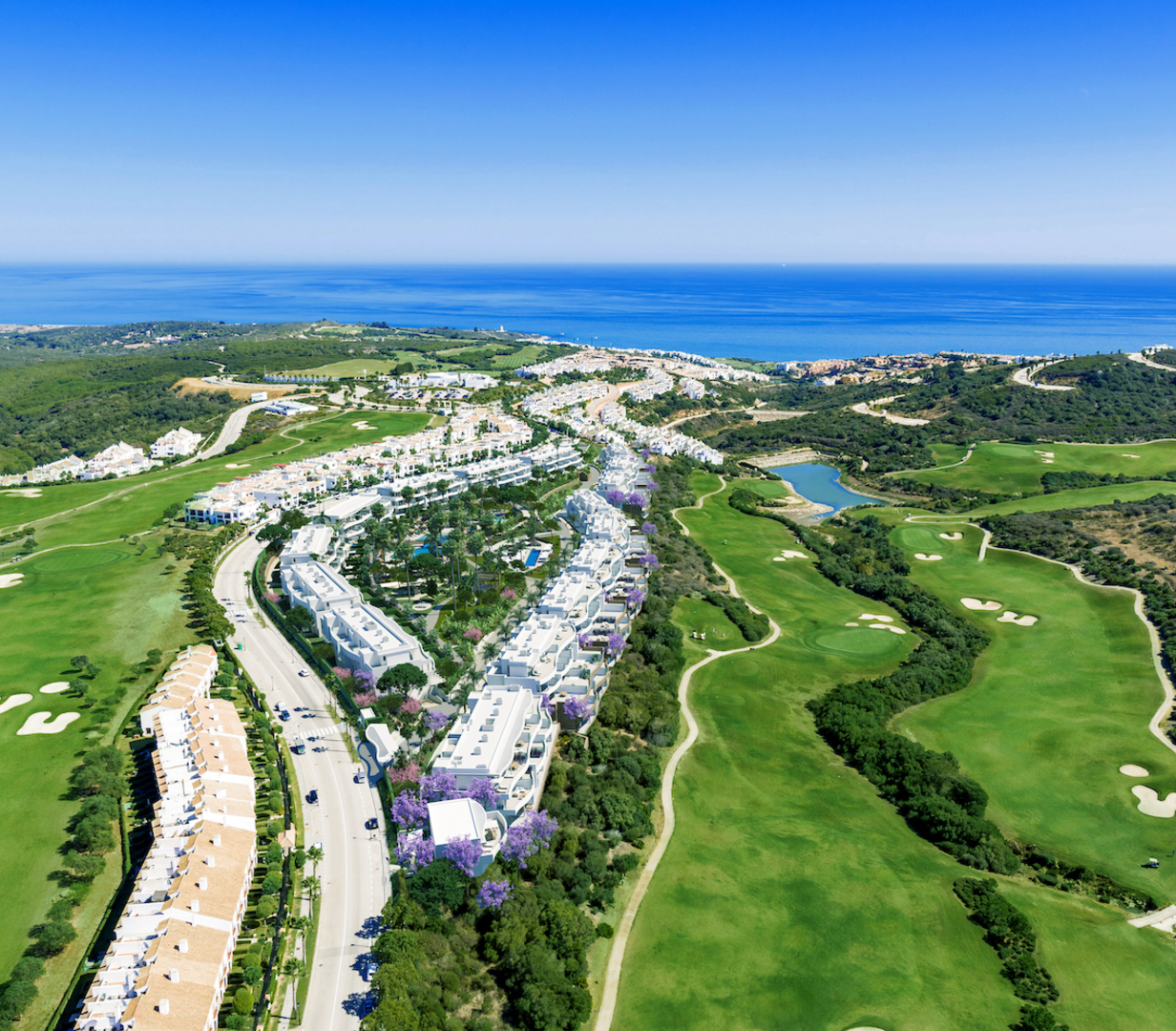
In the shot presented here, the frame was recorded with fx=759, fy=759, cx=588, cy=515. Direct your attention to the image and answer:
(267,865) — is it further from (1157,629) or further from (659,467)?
(659,467)

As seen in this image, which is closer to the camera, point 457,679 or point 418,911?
point 418,911

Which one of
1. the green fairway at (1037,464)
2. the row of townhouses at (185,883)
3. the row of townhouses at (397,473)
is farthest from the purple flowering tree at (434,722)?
the green fairway at (1037,464)

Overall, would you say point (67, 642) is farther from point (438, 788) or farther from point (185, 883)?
point (438, 788)

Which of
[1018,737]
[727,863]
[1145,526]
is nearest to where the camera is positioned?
[727,863]

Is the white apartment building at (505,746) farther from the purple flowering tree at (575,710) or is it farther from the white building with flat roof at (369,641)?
the white building with flat roof at (369,641)

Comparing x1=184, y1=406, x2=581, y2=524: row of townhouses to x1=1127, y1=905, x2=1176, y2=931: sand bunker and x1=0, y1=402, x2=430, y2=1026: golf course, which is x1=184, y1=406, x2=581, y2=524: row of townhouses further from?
x1=1127, y1=905, x2=1176, y2=931: sand bunker

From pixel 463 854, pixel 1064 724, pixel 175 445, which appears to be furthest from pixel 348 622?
pixel 175 445

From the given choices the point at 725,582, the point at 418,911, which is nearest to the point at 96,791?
the point at 418,911
